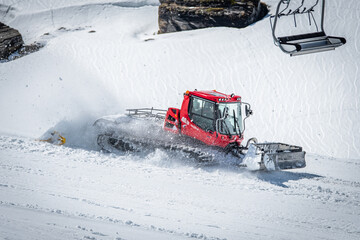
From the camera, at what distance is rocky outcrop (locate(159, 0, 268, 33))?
19797 millimetres

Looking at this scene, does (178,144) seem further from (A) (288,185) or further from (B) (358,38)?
(B) (358,38)

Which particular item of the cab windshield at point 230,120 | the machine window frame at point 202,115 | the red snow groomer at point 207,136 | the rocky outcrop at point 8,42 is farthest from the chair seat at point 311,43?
the rocky outcrop at point 8,42

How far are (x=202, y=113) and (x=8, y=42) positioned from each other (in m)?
15.6

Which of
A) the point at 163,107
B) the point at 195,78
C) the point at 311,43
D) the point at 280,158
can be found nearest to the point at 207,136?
the point at 280,158

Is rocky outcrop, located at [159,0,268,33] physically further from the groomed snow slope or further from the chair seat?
the chair seat

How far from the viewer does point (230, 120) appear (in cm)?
937

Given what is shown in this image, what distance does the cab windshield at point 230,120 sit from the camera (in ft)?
29.7

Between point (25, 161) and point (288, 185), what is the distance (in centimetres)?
618

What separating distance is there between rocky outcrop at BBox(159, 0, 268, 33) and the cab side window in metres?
11.9

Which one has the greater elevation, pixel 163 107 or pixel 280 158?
pixel 280 158

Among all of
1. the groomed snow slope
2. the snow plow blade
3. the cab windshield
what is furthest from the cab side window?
the groomed snow slope

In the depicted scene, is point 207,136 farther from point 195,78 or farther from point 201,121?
point 195,78

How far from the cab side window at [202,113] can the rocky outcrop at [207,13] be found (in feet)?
39.1

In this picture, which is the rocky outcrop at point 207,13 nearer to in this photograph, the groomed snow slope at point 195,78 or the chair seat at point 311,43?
the groomed snow slope at point 195,78
